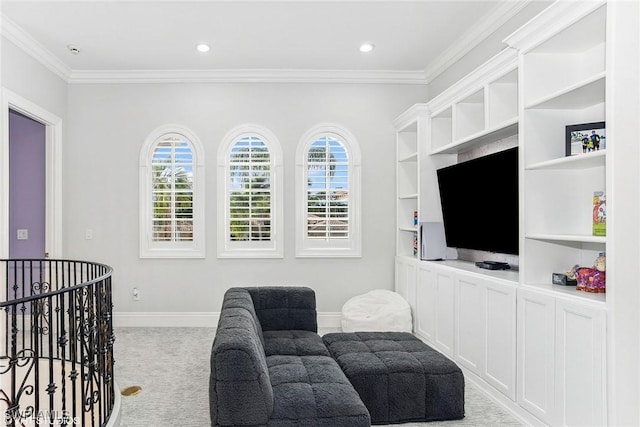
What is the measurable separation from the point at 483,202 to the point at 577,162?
4.04 feet

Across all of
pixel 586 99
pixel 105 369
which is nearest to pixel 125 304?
pixel 105 369

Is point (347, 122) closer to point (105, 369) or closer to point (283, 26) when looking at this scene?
point (283, 26)

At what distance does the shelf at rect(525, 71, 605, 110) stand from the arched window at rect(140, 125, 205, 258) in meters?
3.97

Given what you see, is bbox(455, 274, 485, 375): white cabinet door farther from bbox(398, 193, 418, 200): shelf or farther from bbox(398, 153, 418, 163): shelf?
bbox(398, 153, 418, 163): shelf

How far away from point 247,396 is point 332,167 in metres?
3.89

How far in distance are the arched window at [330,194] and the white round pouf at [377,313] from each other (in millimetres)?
637

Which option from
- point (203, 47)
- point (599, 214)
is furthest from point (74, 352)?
point (203, 47)

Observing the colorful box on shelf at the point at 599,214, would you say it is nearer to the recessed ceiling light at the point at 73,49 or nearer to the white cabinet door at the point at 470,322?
the white cabinet door at the point at 470,322

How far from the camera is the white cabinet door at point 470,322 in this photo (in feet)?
11.9

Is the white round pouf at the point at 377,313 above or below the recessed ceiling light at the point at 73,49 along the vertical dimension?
below

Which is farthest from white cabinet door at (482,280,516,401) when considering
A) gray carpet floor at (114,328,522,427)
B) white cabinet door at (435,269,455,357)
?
white cabinet door at (435,269,455,357)

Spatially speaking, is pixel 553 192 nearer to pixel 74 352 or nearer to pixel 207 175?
pixel 74 352

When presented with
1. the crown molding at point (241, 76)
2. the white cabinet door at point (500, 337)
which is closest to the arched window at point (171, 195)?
the crown molding at point (241, 76)

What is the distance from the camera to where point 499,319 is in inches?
132
